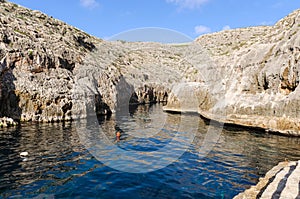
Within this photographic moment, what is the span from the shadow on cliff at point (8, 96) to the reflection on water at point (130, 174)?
1458 centimetres

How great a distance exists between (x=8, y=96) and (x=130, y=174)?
32.5 m

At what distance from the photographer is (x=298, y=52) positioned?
1221 inches

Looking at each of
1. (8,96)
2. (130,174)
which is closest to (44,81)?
(8,96)

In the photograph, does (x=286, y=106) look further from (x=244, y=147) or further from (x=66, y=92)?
(x=66, y=92)

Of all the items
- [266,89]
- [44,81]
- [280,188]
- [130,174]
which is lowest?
[130,174]

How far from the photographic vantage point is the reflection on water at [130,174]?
1237 centimetres

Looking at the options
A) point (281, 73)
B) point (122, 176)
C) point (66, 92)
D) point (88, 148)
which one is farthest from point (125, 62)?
point (122, 176)

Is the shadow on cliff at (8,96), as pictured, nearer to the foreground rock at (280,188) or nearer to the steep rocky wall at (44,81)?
the steep rocky wall at (44,81)

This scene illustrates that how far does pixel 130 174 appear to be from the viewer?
1512 cm

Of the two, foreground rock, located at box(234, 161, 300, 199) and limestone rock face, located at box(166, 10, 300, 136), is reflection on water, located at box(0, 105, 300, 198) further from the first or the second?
limestone rock face, located at box(166, 10, 300, 136)

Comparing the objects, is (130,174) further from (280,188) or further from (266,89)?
(266,89)

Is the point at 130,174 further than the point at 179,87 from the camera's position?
No

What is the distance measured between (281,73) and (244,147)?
16227mm

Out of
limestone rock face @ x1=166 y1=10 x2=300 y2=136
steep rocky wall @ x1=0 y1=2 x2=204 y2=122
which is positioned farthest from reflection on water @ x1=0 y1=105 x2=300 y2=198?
steep rocky wall @ x1=0 y1=2 x2=204 y2=122
